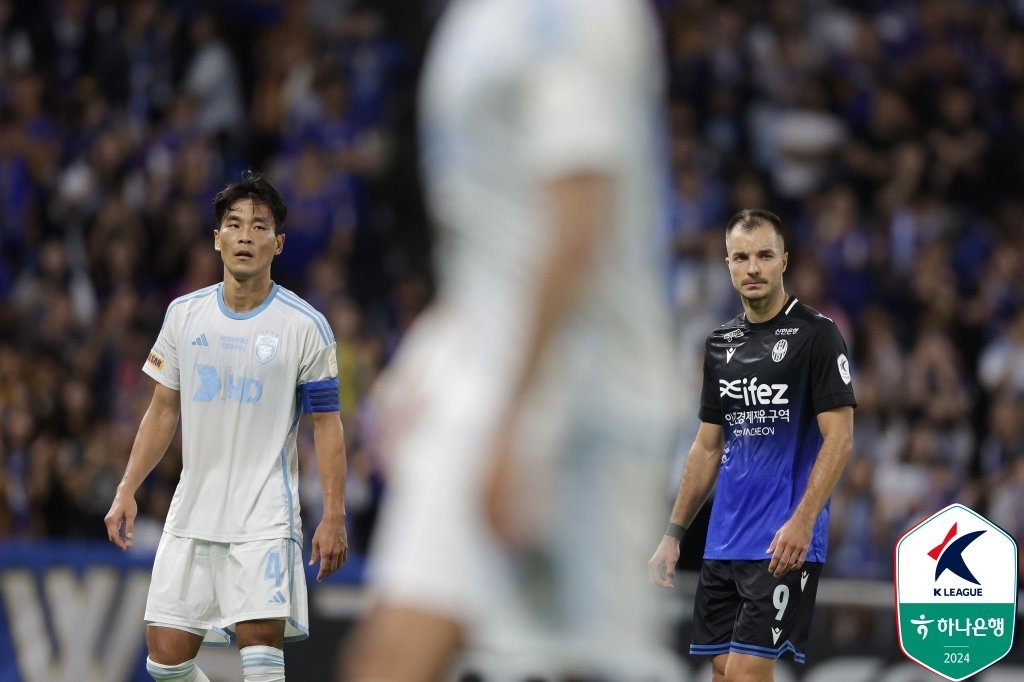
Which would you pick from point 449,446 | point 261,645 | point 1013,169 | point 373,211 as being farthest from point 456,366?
point 1013,169

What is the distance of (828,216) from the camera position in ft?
48.1

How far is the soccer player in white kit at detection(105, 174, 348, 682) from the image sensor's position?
6.46 m

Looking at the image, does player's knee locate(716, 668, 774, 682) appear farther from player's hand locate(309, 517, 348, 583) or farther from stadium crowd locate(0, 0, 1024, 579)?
stadium crowd locate(0, 0, 1024, 579)

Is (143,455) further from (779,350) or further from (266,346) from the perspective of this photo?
(779,350)

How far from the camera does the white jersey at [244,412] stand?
6.52 m

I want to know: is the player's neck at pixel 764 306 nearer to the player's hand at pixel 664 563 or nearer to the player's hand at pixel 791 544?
the player's hand at pixel 791 544

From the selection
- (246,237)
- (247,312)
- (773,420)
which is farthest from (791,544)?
(246,237)

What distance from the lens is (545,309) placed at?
2.79 metres

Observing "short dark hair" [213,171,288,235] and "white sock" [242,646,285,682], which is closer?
"white sock" [242,646,285,682]

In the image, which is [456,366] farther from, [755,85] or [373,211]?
[755,85]

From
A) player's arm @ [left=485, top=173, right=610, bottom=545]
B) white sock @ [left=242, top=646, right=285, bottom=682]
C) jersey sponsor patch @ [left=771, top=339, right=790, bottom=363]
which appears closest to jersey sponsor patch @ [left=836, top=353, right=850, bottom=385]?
jersey sponsor patch @ [left=771, top=339, right=790, bottom=363]

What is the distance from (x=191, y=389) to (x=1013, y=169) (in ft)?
37.2

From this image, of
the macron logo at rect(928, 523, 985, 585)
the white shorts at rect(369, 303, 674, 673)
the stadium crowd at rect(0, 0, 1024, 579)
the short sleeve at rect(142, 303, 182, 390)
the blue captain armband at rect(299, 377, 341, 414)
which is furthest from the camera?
the stadium crowd at rect(0, 0, 1024, 579)

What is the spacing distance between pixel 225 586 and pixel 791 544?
229 centimetres
